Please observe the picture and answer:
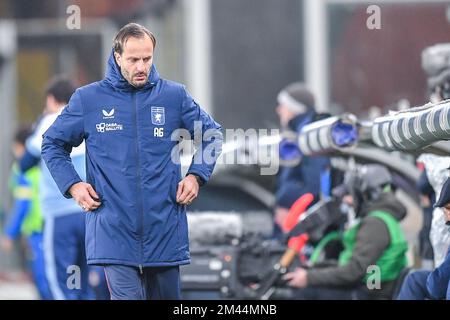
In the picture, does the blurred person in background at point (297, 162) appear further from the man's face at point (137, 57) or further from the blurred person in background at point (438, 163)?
the man's face at point (137, 57)

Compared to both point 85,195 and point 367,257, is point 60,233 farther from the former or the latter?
point 85,195

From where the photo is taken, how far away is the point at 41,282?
47.4 ft

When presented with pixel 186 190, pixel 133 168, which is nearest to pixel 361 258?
pixel 186 190

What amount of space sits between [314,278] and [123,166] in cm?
282

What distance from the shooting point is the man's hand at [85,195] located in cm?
937

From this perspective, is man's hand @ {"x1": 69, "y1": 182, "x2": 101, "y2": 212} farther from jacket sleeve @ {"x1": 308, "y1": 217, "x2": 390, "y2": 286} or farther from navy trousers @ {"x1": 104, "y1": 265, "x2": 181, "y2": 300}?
jacket sleeve @ {"x1": 308, "y1": 217, "x2": 390, "y2": 286}

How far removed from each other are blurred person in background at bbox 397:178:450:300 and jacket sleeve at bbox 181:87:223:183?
3.94 ft

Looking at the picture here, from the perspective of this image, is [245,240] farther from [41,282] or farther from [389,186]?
[41,282]

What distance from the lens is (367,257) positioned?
1177 cm

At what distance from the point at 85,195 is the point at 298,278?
287 cm

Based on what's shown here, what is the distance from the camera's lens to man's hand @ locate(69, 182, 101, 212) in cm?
937

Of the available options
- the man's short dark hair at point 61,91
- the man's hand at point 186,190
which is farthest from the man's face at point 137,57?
the man's short dark hair at point 61,91

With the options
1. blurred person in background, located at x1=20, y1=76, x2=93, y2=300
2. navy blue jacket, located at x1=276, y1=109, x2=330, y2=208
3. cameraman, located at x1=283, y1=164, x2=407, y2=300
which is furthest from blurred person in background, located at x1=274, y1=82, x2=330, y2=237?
blurred person in background, located at x1=20, y1=76, x2=93, y2=300

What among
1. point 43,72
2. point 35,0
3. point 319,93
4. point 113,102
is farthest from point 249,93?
point 113,102
